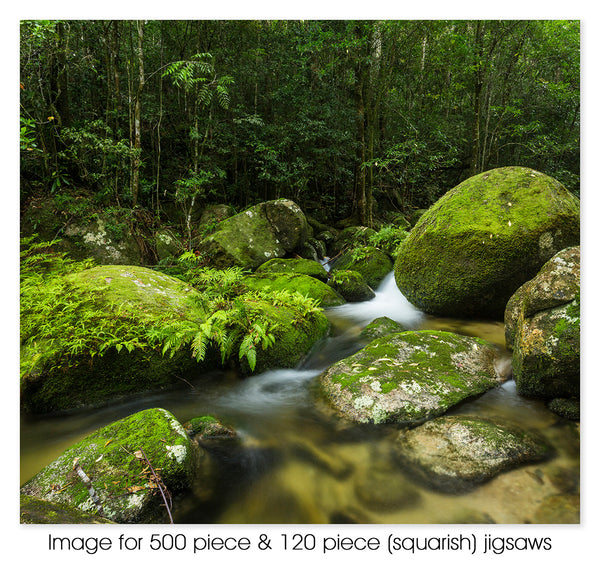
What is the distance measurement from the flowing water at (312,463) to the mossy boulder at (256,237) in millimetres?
4962

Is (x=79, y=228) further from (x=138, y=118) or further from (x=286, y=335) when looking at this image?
(x=286, y=335)

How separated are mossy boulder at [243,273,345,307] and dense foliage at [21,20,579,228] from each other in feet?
12.1

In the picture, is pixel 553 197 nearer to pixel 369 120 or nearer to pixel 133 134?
pixel 369 120

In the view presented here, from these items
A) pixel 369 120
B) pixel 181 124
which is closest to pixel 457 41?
pixel 369 120

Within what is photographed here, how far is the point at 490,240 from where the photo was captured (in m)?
4.76

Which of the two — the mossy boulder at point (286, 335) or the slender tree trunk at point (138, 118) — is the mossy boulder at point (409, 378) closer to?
the mossy boulder at point (286, 335)

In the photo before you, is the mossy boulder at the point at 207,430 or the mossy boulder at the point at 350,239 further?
the mossy boulder at the point at 350,239

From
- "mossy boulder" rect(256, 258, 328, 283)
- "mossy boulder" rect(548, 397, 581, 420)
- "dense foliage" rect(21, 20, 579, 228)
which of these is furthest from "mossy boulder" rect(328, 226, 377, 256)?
"mossy boulder" rect(548, 397, 581, 420)

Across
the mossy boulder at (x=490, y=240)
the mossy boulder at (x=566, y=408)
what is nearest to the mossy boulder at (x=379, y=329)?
the mossy boulder at (x=490, y=240)

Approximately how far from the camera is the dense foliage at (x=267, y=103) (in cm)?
786

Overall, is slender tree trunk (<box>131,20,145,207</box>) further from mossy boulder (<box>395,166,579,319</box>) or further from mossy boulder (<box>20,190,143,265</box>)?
mossy boulder (<box>395,166,579,319</box>)

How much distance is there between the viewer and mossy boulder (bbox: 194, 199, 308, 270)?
8453 millimetres

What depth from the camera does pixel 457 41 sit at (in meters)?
9.69
